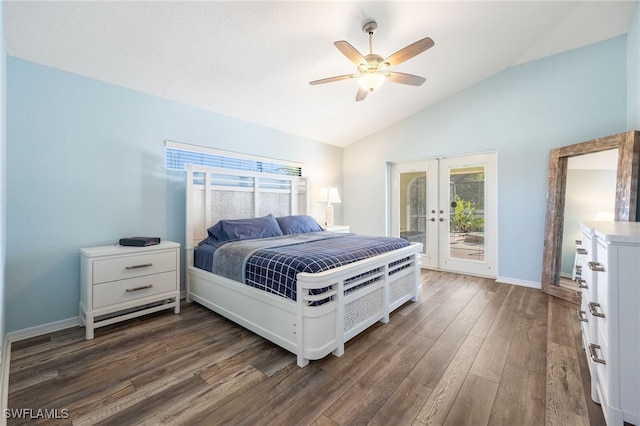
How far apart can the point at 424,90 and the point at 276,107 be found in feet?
7.01

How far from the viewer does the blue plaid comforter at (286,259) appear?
6.40 feet

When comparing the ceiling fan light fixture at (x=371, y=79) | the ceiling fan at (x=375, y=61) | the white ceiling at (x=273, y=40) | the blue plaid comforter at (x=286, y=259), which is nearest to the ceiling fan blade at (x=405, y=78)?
the ceiling fan at (x=375, y=61)

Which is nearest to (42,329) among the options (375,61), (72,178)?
(72,178)

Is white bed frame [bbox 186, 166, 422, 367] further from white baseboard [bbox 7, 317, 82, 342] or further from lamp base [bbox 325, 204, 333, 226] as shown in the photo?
lamp base [bbox 325, 204, 333, 226]

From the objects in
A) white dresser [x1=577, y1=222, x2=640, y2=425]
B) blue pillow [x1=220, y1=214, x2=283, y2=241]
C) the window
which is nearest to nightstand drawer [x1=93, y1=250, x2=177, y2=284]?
blue pillow [x1=220, y1=214, x2=283, y2=241]

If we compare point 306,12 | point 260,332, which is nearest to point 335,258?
point 260,332

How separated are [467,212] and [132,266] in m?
4.41

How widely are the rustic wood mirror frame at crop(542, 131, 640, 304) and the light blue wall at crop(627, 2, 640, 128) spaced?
0.80ft

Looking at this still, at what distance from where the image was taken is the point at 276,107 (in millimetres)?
3609

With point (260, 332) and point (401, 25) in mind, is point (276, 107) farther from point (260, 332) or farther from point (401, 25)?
point (260, 332)

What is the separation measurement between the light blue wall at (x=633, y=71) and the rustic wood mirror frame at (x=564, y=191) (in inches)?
9.6

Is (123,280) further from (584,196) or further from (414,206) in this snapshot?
(584,196)

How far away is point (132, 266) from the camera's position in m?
2.41

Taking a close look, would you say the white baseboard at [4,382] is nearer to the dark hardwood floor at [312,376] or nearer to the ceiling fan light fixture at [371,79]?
the dark hardwood floor at [312,376]
